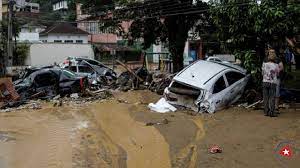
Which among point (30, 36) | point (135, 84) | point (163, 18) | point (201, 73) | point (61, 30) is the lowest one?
point (135, 84)

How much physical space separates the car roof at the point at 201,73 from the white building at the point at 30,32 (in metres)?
50.0

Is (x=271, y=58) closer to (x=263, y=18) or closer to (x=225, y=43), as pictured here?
(x=263, y=18)

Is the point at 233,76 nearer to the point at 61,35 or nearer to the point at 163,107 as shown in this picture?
the point at 163,107

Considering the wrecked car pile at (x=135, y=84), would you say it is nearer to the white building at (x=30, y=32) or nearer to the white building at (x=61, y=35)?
the white building at (x=61, y=35)

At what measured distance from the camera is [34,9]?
9688 centimetres

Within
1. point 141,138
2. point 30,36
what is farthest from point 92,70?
point 30,36

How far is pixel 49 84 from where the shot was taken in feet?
73.9

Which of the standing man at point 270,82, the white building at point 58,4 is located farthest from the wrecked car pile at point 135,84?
the white building at point 58,4

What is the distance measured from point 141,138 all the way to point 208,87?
4.14 m

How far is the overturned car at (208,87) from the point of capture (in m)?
16.5

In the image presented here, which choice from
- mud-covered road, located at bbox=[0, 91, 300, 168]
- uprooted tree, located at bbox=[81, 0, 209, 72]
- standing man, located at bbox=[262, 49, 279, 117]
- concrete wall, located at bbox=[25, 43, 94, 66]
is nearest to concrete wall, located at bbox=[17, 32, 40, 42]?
concrete wall, located at bbox=[25, 43, 94, 66]

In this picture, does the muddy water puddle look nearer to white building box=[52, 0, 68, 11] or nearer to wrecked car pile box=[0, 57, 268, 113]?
wrecked car pile box=[0, 57, 268, 113]

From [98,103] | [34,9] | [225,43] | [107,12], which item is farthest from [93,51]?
[34,9]

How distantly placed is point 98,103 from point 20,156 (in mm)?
9763
